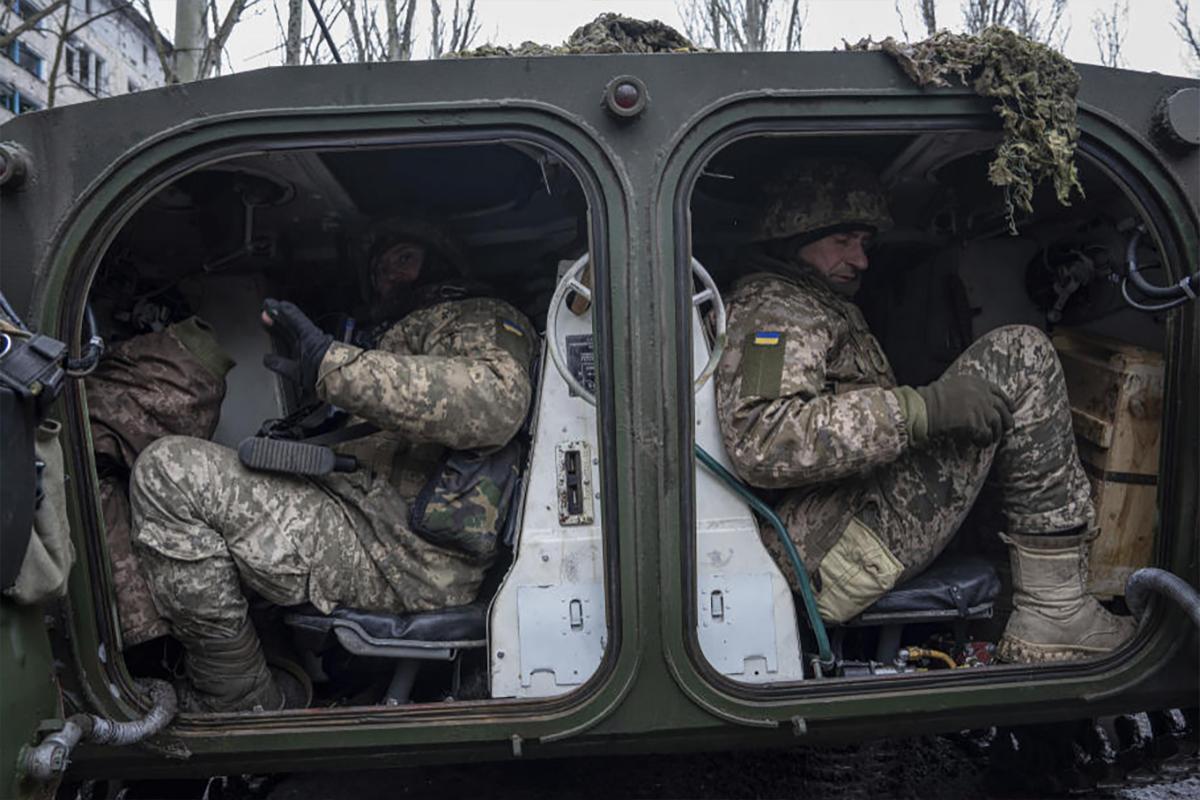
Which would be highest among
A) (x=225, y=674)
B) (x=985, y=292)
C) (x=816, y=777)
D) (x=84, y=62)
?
(x=84, y=62)

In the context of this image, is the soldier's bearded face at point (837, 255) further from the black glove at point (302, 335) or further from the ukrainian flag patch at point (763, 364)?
the black glove at point (302, 335)

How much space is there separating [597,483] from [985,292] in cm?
180

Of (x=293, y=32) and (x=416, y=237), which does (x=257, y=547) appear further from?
(x=293, y=32)

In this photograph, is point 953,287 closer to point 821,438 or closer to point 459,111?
point 821,438

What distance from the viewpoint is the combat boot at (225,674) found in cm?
233

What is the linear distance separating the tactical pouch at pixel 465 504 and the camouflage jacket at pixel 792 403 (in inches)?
24.2

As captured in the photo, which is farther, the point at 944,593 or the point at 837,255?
the point at 837,255

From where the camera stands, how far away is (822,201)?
2641 millimetres

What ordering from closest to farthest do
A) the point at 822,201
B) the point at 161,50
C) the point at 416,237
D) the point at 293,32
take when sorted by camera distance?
the point at 822,201, the point at 416,237, the point at 161,50, the point at 293,32

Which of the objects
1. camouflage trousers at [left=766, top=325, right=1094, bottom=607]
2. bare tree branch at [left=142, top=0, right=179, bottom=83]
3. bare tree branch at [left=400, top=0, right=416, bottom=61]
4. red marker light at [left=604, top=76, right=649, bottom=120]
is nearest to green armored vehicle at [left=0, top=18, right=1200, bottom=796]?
red marker light at [left=604, top=76, right=649, bottom=120]

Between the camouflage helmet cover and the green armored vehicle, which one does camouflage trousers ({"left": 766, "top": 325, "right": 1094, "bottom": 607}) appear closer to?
the green armored vehicle

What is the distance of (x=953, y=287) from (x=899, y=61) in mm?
1356

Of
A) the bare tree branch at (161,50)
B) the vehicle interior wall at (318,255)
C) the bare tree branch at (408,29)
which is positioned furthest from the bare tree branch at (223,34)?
the vehicle interior wall at (318,255)

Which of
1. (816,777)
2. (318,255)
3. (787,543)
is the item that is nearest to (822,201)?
(787,543)
